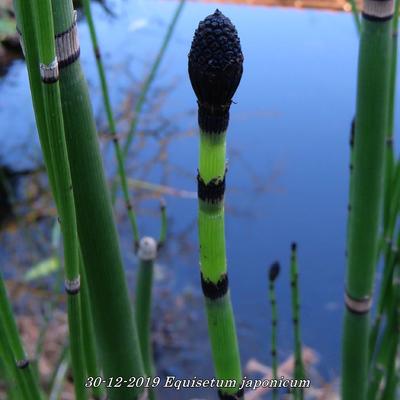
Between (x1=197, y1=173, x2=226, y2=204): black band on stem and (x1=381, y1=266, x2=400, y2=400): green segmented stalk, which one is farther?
(x1=381, y1=266, x2=400, y2=400): green segmented stalk

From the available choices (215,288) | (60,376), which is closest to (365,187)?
(215,288)

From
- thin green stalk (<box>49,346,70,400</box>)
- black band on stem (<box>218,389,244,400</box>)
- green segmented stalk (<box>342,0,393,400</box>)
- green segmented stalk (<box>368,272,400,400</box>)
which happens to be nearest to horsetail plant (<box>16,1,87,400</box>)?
black band on stem (<box>218,389,244,400</box>)

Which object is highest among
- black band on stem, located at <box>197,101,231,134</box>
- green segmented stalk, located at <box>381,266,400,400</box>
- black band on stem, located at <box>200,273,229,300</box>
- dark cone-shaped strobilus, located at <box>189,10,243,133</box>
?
dark cone-shaped strobilus, located at <box>189,10,243,133</box>

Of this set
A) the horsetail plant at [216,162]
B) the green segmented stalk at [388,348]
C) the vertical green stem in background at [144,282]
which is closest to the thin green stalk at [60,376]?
the vertical green stem in background at [144,282]

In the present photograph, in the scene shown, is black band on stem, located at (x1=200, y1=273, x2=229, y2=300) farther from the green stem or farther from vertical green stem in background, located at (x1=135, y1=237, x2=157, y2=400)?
vertical green stem in background, located at (x1=135, y1=237, x2=157, y2=400)

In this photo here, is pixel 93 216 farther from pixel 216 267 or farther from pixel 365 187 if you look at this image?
pixel 365 187
